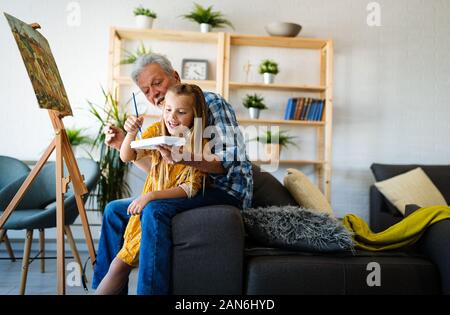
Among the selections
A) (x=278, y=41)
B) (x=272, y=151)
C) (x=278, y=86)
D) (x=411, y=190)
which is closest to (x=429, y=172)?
(x=411, y=190)

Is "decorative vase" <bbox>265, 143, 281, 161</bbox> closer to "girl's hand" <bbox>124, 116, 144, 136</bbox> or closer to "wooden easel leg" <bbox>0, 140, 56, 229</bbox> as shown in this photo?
"wooden easel leg" <bbox>0, 140, 56, 229</bbox>

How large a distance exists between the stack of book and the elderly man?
1.90 m

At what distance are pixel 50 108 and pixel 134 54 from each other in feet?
6.26

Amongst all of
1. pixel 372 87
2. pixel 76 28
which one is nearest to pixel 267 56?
pixel 372 87

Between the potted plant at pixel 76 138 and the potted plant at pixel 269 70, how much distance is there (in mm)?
1644

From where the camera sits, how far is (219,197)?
5.88ft

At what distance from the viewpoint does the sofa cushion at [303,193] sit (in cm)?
243

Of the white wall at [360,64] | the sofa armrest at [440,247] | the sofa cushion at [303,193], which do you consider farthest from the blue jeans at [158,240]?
the white wall at [360,64]

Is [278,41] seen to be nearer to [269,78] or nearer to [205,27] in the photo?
[269,78]

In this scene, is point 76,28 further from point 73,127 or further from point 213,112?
point 213,112

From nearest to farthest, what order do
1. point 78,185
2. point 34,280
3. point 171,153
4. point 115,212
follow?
point 171,153 → point 115,212 → point 78,185 → point 34,280

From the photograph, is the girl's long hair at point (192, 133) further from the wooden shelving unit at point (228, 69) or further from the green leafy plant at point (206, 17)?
the green leafy plant at point (206, 17)

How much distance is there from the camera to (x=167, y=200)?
170 centimetres
